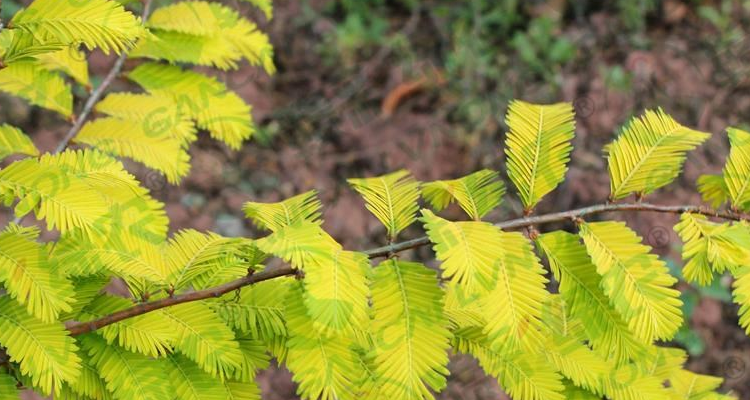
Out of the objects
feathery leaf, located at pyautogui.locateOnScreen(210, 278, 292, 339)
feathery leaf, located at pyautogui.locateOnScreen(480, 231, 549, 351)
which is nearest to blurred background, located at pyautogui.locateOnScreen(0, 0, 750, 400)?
feathery leaf, located at pyautogui.locateOnScreen(210, 278, 292, 339)

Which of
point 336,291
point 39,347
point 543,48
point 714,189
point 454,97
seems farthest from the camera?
point 543,48

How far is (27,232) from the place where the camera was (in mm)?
1146

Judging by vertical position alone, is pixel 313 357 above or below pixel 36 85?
below

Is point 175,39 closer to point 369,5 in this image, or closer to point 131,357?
point 131,357

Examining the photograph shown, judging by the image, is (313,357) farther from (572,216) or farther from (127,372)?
(572,216)

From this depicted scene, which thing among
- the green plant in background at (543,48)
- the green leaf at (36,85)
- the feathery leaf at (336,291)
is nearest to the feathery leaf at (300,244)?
the feathery leaf at (336,291)

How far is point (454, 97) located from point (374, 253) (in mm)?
2841

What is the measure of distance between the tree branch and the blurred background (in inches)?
79.7

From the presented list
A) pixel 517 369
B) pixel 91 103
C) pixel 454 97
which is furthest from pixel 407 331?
pixel 454 97

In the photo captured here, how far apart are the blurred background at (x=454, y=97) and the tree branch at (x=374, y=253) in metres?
2.02

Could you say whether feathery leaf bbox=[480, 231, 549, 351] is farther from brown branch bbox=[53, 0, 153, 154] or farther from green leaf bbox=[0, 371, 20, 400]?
brown branch bbox=[53, 0, 153, 154]

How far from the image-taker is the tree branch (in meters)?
0.98

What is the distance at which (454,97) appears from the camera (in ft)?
12.3

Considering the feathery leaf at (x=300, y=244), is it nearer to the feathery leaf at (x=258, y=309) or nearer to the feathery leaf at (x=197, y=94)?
the feathery leaf at (x=258, y=309)
